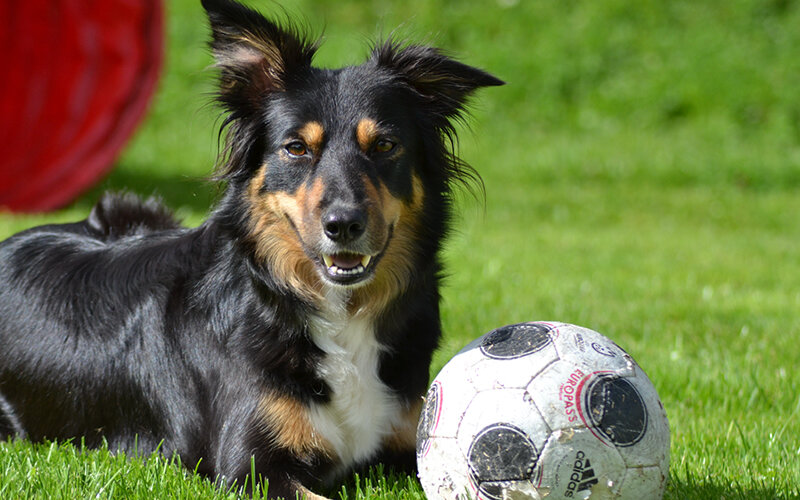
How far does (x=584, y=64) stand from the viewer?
46.7 feet

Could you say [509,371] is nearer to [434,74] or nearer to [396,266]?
[396,266]

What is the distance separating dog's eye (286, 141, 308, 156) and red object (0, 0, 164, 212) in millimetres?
7165

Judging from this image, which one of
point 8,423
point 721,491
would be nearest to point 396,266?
point 721,491

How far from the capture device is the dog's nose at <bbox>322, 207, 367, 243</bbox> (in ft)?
10.4

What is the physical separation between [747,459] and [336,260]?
1.84 m

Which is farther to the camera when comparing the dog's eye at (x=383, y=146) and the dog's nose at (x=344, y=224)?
the dog's eye at (x=383, y=146)

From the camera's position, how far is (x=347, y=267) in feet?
11.1

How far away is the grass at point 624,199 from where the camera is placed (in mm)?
3729

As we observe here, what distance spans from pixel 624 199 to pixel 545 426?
921 centimetres

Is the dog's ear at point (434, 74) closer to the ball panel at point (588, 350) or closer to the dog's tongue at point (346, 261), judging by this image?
the dog's tongue at point (346, 261)

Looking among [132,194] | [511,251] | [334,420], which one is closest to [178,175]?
[511,251]

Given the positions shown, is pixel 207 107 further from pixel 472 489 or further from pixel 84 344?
pixel 472 489

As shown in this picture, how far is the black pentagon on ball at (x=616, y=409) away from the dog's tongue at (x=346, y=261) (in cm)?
103

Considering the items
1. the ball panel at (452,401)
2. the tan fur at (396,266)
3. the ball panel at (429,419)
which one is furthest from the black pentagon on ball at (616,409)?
the tan fur at (396,266)
